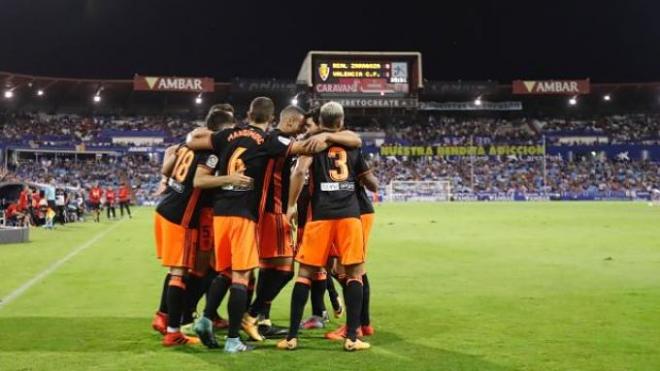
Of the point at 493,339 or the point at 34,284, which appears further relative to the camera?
the point at 34,284

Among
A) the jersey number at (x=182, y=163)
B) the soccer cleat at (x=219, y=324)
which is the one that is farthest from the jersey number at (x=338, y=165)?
the soccer cleat at (x=219, y=324)

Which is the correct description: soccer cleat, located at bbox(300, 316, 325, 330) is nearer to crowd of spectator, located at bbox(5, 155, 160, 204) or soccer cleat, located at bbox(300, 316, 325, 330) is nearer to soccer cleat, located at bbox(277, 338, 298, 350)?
soccer cleat, located at bbox(277, 338, 298, 350)

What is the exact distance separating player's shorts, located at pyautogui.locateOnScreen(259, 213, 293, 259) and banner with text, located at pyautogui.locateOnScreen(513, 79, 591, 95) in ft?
229

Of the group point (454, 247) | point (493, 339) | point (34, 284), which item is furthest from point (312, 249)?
A: point (454, 247)

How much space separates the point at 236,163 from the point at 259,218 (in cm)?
59

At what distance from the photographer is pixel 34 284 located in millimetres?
10227

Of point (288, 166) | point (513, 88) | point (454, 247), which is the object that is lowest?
point (454, 247)

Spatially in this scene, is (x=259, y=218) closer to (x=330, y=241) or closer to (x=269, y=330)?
(x=330, y=241)

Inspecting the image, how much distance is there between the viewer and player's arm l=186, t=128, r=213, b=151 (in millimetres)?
6148

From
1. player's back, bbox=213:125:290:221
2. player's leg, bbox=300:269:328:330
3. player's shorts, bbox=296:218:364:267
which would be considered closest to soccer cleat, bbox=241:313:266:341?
player's leg, bbox=300:269:328:330

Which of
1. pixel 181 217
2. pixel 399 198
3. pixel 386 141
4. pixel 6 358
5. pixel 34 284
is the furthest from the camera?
pixel 386 141

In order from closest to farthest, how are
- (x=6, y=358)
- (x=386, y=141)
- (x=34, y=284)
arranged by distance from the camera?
1. (x=6, y=358)
2. (x=34, y=284)
3. (x=386, y=141)

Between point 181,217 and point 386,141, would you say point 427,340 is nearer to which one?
point 181,217

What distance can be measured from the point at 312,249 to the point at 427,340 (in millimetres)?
1491
